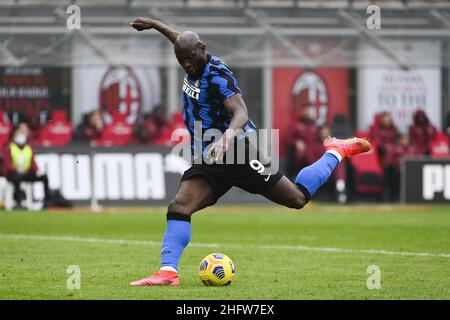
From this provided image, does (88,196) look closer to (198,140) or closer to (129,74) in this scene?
(129,74)

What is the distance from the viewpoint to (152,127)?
990 inches

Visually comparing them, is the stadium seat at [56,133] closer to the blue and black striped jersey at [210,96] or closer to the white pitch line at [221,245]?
the white pitch line at [221,245]

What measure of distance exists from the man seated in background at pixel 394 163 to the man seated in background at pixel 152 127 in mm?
5275

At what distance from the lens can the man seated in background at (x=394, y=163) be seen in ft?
82.6

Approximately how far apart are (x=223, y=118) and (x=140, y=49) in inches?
576

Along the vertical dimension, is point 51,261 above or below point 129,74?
below

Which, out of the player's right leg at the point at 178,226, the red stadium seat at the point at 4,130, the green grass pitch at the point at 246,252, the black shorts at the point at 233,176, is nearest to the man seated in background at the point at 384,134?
the green grass pitch at the point at 246,252

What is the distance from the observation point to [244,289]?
932cm

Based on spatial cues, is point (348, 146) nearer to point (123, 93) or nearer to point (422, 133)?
point (422, 133)

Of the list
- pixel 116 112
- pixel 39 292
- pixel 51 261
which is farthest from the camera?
pixel 116 112

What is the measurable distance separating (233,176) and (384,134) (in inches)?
643

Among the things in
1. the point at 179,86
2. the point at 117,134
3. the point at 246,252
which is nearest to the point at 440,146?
the point at 179,86
